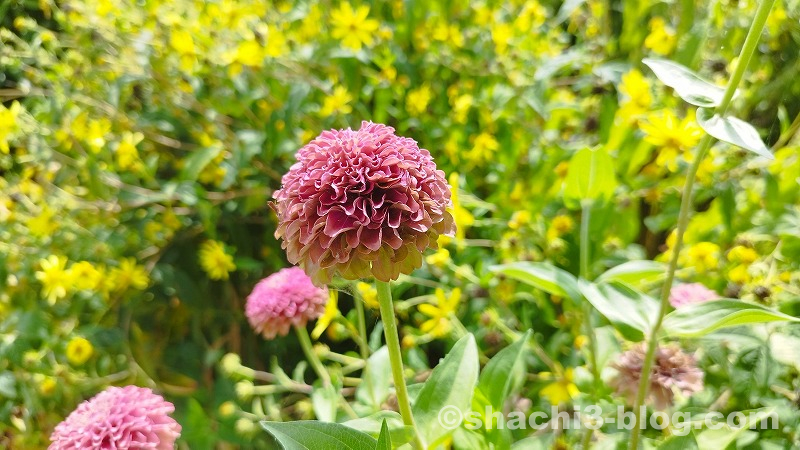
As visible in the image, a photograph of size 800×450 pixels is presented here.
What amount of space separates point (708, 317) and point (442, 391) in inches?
7.1

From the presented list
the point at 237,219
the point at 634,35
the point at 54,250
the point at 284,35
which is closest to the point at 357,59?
the point at 284,35

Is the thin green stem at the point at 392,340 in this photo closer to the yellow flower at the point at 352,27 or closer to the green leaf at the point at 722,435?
the green leaf at the point at 722,435

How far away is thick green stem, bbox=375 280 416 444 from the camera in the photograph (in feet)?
1.05

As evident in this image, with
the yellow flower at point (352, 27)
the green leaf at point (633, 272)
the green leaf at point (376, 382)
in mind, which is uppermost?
the yellow flower at point (352, 27)

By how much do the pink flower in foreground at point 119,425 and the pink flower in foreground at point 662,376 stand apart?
1.17 feet

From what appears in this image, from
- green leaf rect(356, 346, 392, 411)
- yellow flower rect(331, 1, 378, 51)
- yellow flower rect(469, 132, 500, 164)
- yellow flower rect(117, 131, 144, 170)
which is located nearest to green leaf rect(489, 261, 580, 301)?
green leaf rect(356, 346, 392, 411)

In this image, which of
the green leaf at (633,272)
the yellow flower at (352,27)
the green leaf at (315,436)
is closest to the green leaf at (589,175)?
the green leaf at (633,272)

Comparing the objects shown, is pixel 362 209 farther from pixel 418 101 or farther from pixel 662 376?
pixel 418 101

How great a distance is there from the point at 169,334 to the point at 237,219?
33 centimetres

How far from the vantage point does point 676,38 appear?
83 centimetres

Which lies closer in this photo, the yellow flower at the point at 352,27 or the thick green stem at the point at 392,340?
the thick green stem at the point at 392,340

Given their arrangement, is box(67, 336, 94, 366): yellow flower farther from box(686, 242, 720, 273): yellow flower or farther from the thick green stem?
box(686, 242, 720, 273): yellow flower

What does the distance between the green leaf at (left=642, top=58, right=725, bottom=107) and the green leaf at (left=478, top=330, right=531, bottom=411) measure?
7.1 inches

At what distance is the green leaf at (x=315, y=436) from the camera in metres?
0.30
